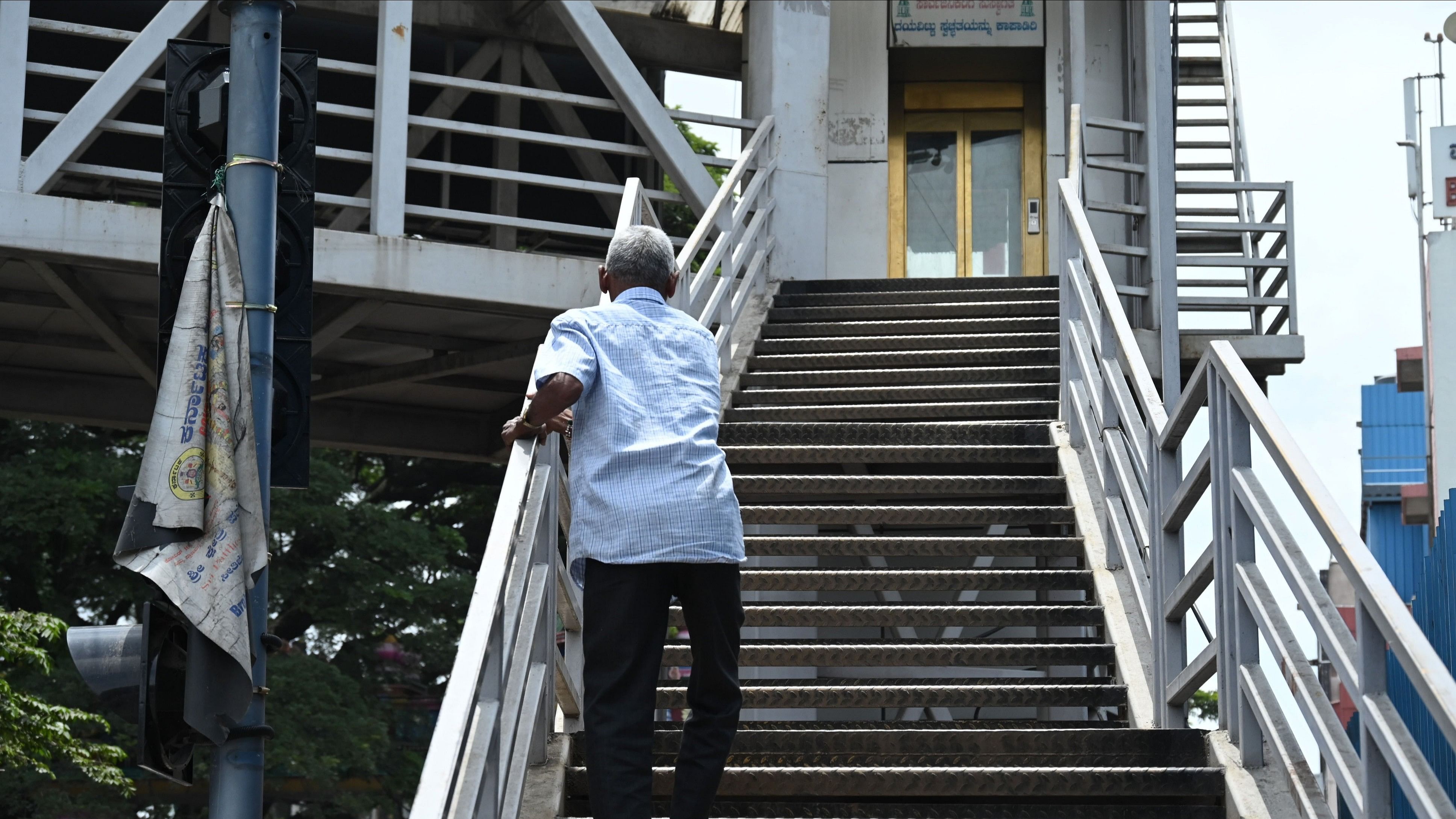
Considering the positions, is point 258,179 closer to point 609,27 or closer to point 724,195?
point 724,195

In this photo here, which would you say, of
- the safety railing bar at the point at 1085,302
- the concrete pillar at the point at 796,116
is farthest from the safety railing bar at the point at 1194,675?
the concrete pillar at the point at 796,116

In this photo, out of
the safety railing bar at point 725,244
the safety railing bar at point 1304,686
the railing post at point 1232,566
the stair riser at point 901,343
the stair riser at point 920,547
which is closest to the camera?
the safety railing bar at point 1304,686

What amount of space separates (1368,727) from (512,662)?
2166 mm

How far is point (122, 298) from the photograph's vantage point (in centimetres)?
1195

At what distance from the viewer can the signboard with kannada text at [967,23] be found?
575 inches

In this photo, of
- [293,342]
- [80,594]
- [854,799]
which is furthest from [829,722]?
[80,594]

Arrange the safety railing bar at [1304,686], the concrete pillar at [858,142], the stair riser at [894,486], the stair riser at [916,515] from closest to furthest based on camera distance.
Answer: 1. the safety railing bar at [1304,686]
2. the stair riser at [916,515]
3. the stair riser at [894,486]
4. the concrete pillar at [858,142]

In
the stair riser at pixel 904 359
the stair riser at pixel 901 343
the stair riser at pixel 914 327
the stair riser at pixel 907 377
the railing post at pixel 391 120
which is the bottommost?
the stair riser at pixel 907 377

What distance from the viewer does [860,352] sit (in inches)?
400

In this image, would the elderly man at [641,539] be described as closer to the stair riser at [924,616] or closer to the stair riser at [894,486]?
the stair riser at [924,616]

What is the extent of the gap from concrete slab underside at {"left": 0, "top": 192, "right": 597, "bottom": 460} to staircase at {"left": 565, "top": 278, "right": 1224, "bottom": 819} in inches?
81.2

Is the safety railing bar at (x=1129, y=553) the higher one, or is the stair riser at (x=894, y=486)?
the stair riser at (x=894, y=486)

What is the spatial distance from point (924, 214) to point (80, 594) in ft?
46.5

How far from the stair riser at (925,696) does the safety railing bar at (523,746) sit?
112 cm
